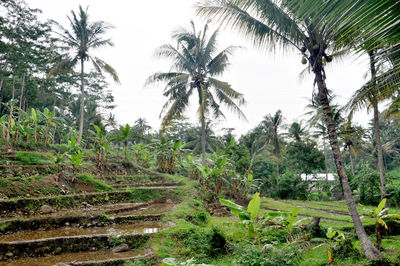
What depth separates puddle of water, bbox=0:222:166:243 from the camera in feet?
14.7

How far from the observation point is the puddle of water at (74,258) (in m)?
3.86

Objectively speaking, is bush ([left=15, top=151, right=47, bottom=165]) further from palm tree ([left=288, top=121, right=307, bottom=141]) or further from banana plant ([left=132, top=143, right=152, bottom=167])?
palm tree ([left=288, top=121, right=307, bottom=141])

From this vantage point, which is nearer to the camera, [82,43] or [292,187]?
[82,43]

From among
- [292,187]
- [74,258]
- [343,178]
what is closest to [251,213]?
[343,178]

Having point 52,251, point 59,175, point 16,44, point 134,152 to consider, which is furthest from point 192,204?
point 16,44

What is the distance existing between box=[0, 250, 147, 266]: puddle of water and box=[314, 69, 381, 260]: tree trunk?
4.05 metres

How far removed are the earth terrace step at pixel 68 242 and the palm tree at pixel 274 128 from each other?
76.0ft

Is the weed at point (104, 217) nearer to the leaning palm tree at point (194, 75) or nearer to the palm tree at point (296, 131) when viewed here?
the leaning palm tree at point (194, 75)

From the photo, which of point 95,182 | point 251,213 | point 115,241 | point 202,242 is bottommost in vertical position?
point 202,242

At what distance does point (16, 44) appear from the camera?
17.8m

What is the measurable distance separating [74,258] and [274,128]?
1002 inches

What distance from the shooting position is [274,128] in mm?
27375

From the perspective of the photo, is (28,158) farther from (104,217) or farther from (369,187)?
(369,187)

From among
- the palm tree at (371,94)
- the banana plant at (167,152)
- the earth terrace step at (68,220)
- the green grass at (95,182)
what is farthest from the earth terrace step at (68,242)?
the banana plant at (167,152)
